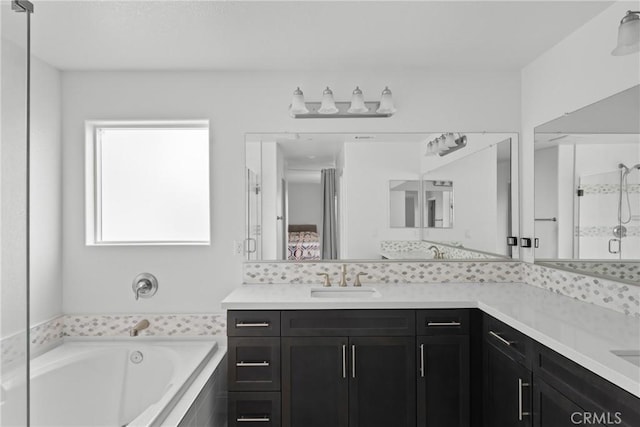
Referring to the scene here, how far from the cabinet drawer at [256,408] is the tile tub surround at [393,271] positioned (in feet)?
2.60

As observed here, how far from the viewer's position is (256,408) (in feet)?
7.50

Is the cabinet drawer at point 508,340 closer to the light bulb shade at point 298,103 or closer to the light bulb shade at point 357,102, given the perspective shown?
the light bulb shade at point 357,102

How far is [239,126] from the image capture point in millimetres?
2871

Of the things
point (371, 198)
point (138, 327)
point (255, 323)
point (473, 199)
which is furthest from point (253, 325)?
point (473, 199)

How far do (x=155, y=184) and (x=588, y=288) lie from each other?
2.81 meters

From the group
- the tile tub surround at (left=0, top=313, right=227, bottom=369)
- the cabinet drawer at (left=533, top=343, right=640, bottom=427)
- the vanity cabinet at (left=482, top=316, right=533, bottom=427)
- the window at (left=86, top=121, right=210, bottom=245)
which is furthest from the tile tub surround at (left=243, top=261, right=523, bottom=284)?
the cabinet drawer at (left=533, top=343, right=640, bottom=427)

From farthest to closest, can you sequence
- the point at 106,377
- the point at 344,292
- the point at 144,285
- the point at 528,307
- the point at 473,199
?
the point at 473,199 → the point at 144,285 → the point at 344,292 → the point at 106,377 → the point at 528,307

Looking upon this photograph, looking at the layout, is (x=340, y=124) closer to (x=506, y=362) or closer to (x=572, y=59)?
(x=572, y=59)

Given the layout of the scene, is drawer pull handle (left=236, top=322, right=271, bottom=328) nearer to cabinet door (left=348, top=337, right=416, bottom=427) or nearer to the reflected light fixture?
cabinet door (left=348, top=337, right=416, bottom=427)

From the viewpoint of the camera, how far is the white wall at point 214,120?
9.38 feet

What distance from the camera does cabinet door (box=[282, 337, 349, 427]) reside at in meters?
2.29

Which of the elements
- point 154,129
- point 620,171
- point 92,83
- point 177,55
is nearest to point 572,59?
point 620,171

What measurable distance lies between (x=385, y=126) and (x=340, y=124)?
31 cm

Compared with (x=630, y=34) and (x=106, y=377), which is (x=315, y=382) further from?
(x=630, y=34)
